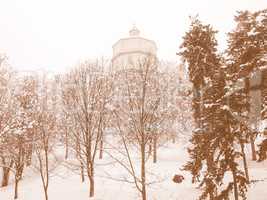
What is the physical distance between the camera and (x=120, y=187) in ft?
Result: 84.5

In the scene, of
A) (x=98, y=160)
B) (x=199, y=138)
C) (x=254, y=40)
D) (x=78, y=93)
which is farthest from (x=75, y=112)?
(x=98, y=160)

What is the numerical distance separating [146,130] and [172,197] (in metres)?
9.11

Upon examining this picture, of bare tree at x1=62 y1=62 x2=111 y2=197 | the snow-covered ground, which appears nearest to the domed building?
the snow-covered ground

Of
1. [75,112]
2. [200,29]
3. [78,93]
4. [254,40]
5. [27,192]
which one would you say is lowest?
[27,192]

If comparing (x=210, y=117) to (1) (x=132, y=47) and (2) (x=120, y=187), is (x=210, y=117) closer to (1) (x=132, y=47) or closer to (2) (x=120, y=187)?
(2) (x=120, y=187)

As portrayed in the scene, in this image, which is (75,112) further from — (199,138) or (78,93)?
(199,138)

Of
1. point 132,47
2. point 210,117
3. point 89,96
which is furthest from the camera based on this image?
point 132,47

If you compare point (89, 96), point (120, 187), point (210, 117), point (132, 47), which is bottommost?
point (120, 187)

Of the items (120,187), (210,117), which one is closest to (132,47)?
(120,187)

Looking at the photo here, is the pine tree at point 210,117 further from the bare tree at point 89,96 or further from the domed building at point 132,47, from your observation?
the domed building at point 132,47

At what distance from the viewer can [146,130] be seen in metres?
16.9

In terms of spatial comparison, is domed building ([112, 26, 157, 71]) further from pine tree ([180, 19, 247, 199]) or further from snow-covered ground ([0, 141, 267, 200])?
pine tree ([180, 19, 247, 199])

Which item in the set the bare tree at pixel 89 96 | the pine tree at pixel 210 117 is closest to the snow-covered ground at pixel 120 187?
the bare tree at pixel 89 96

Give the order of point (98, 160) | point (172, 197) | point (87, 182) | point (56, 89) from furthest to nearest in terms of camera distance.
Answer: point (56, 89) → point (98, 160) → point (87, 182) → point (172, 197)
